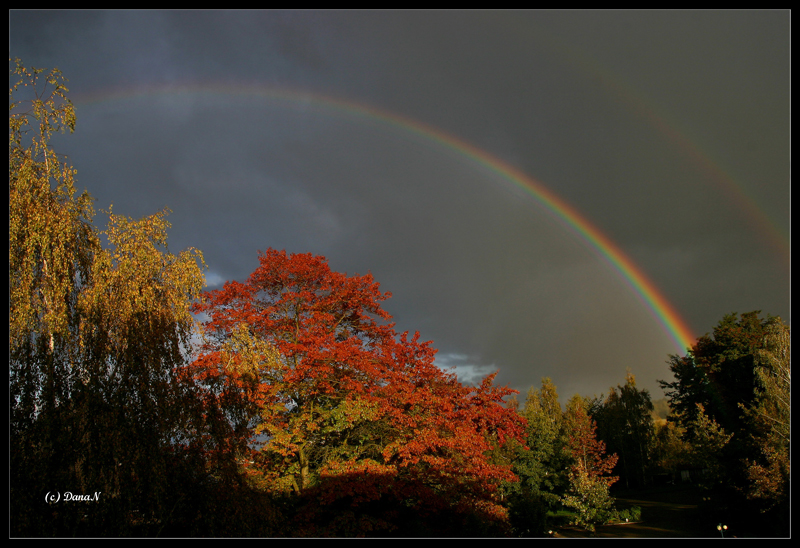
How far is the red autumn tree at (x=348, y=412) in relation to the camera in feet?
42.3

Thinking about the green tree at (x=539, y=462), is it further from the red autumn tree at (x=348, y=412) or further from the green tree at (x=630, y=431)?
the green tree at (x=630, y=431)

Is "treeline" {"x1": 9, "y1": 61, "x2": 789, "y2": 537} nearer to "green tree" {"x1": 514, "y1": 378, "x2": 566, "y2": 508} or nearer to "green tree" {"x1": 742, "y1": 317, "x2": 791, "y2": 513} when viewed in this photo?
"green tree" {"x1": 742, "y1": 317, "x2": 791, "y2": 513}

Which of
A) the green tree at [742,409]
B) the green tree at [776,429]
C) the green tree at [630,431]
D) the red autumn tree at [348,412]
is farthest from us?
the green tree at [630,431]

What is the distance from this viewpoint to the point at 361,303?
16844mm

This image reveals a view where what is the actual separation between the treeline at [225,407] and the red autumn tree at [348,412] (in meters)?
0.06

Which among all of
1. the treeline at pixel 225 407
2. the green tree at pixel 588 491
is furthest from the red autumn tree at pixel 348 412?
the green tree at pixel 588 491

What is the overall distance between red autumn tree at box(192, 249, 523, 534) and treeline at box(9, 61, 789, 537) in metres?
0.06

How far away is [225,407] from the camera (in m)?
8.68

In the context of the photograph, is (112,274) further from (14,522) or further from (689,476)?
(689,476)

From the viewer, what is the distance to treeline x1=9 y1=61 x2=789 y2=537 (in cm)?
671

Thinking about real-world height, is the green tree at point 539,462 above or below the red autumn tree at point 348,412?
below
